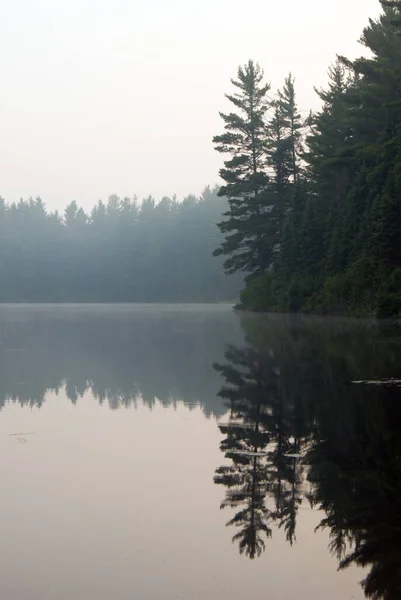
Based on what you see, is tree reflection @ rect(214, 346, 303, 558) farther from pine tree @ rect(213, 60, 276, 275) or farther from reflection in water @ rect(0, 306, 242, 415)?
pine tree @ rect(213, 60, 276, 275)

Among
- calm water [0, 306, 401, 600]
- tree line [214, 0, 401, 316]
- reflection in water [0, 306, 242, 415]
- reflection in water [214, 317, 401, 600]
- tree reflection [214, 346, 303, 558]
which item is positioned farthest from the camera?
tree line [214, 0, 401, 316]

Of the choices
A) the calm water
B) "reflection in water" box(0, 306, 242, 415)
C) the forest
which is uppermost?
the forest

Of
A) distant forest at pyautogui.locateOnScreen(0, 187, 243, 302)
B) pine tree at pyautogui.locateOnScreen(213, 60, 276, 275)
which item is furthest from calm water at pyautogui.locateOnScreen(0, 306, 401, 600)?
distant forest at pyautogui.locateOnScreen(0, 187, 243, 302)

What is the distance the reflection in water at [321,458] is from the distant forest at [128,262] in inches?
4750

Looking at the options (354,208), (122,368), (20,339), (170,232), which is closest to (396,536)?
(122,368)

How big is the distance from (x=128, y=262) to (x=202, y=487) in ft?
499

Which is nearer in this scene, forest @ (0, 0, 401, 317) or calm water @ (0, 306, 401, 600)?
calm water @ (0, 306, 401, 600)

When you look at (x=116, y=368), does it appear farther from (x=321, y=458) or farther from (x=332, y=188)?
(x=332, y=188)

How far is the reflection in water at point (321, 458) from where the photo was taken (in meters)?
5.69

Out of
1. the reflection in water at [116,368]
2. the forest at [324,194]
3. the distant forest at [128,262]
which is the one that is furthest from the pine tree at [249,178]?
the distant forest at [128,262]

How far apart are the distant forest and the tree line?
6658cm

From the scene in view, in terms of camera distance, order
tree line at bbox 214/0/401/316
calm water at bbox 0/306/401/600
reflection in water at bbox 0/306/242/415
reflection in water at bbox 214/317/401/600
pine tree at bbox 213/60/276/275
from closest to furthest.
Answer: calm water at bbox 0/306/401/600
reflection in water at bbox 214/317/401/600
reflection in water at bbox 0/306/242/415
tree line at bbox 214/0/401/316
pine tree at bbox 213/60/276/275

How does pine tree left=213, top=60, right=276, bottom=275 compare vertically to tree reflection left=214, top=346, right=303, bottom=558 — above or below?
above

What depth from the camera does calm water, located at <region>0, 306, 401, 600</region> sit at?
502 centimetres
